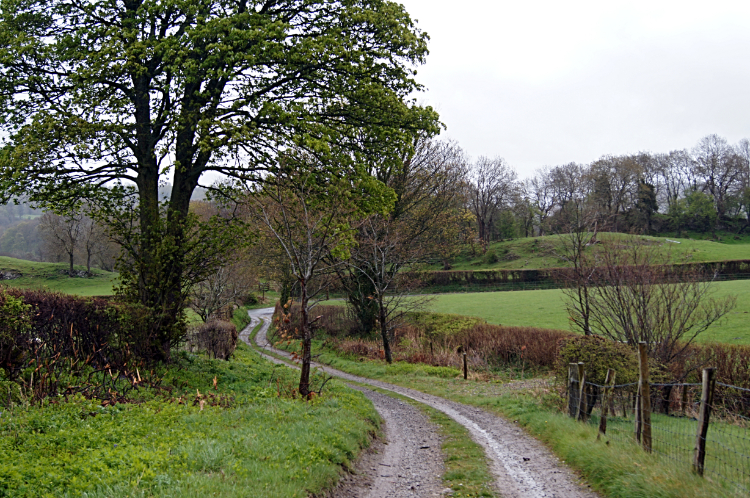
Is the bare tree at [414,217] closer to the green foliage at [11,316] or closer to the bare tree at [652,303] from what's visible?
the bare tree at [652,303]

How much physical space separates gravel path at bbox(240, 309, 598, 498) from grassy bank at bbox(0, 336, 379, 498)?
2473mm

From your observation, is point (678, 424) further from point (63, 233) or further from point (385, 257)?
point (63, 233)

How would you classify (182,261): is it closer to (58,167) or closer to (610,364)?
(58,167)

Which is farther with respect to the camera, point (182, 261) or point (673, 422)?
point (182, 261)

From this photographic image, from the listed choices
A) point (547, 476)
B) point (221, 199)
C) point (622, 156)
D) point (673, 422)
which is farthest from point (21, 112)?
point (622, 156)

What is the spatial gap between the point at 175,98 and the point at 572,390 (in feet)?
42.1

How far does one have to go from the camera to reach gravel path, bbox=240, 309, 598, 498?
7.04 m

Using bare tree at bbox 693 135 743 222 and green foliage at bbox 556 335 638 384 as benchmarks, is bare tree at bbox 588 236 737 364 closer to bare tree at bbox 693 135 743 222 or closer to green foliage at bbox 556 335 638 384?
green foliage at bbox 556 335 638 384

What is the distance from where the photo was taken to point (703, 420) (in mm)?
6121

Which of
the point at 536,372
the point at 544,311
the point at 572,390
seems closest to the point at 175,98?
the point at 572,390

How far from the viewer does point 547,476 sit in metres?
7.75

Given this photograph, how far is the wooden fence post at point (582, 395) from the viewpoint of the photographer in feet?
34.5

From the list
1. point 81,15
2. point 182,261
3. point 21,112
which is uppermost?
point 81,15

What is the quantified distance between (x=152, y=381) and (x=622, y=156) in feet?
321
